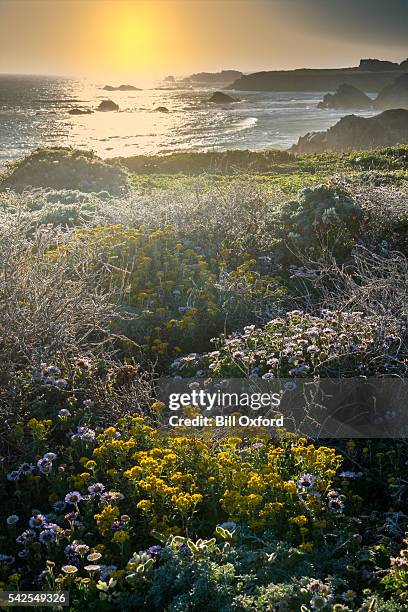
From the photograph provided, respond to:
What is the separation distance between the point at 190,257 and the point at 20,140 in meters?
26.6

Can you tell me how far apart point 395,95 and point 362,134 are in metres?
42.7

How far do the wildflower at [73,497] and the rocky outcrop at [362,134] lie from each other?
30.6m

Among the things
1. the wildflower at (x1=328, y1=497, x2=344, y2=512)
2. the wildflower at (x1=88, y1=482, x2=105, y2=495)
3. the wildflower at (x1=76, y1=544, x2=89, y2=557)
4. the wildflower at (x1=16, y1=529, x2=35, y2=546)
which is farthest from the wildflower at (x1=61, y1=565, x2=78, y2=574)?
the wildflower at (x1=328, y1=497, x2=344, y2=512)

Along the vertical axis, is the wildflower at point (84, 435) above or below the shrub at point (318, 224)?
below

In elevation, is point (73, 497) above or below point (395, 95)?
below

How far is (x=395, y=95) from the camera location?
7394cm

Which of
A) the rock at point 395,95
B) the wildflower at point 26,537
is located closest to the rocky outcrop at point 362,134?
the wildflower at point 26,537

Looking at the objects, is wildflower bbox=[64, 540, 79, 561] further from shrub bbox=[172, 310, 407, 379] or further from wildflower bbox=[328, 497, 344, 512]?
shrub bbox=[172, 310, 407, 379]

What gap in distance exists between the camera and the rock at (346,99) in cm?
7256

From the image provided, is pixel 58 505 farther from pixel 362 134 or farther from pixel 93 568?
pixel 362 134

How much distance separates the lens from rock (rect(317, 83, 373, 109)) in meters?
72.6

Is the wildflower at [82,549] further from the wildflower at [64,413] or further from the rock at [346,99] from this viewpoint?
the rock at [346,99]

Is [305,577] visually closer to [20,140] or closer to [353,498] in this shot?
[353,498]

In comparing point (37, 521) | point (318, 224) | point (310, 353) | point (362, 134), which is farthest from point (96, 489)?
point (362, 134)
